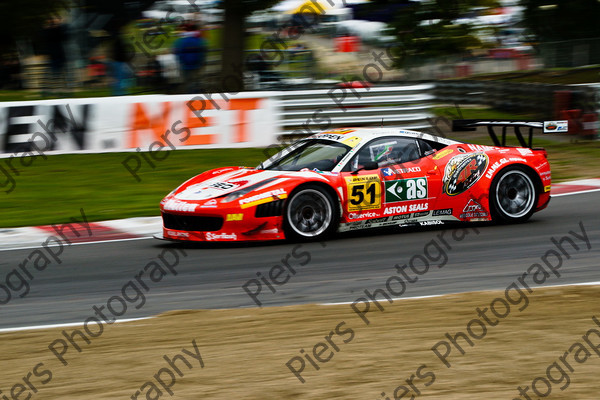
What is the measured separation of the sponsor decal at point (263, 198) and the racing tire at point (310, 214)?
0.11 m

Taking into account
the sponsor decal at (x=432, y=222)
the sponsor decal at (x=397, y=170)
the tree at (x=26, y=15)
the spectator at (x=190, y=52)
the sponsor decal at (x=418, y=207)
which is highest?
the tree at (x=26, y=15)

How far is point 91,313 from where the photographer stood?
5719mm

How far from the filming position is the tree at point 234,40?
17062 mm

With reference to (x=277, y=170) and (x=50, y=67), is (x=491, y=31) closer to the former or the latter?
(x=50, y=67)

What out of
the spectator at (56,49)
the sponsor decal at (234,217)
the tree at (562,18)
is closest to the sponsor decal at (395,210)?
the sponsor decal at (234,217)

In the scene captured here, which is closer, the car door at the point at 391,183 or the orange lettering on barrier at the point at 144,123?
the car door at the point at 391,183

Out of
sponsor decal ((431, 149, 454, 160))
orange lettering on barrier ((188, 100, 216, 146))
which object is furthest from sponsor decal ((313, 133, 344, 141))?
orange lettering on barrier ((188, 100, 216, 146))

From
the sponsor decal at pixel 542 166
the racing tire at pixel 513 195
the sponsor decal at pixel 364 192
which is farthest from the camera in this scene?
the sponsor decal at pixel 542 166

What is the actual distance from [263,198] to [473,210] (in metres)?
2.38

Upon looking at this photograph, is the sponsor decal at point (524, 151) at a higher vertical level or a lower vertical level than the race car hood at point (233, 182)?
lower

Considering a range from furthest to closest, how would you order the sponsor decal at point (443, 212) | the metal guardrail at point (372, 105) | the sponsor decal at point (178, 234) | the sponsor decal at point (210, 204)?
1. the metal guardrail at point (372, 105)
2. the sponsor decal at point (443, 212)
3. the sponsor decal at point (178, 234)
4. the sponsor decal at point (210, 204)

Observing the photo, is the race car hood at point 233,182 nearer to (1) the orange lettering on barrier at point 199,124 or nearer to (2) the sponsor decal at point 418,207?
(2) the sponsor decal at point 418,207

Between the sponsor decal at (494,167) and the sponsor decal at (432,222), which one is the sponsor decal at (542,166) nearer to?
the sponsor decal at (494,167)

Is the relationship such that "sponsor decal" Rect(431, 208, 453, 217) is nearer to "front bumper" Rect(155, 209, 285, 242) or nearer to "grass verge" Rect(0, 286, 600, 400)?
"front bumper" Rect(155, 209, 285, 242)
